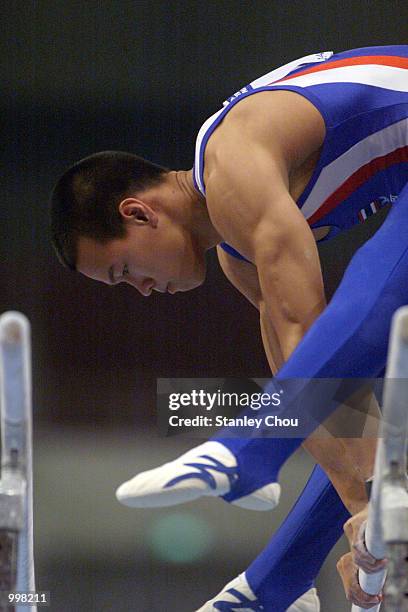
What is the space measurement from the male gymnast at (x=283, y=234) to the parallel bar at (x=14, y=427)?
0.45ft

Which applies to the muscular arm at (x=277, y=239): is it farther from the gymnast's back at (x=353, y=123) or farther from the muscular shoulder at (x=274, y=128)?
the gymnast's back at (x=353, y=123)

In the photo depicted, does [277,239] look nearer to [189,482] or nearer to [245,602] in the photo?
[189,482]

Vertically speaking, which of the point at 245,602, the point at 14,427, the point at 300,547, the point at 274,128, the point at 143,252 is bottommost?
the point at 245,602

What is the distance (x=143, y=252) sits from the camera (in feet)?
6.23

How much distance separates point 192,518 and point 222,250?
1045 mm

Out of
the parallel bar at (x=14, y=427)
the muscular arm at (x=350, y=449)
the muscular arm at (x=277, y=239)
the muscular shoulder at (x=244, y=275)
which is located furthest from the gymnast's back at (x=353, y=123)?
the parallel bar at (x=14, y=427)

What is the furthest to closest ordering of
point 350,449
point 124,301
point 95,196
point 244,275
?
point 124,301 < point 244,275 < point 95,196 < point 350,449

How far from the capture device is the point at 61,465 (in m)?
2.82

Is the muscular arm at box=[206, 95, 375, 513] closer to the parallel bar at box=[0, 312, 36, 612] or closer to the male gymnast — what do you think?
the male gymnast

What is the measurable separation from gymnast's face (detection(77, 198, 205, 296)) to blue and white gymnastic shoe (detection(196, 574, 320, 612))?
645mm

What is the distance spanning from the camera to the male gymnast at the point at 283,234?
4.75 ft

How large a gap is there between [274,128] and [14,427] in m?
0.71

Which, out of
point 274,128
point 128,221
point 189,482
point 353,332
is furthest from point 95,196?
point 189,482

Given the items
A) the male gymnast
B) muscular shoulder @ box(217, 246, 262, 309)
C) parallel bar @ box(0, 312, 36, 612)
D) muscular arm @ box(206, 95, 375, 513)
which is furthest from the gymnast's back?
parallel bar @ box(0, 312, 36, 612)
